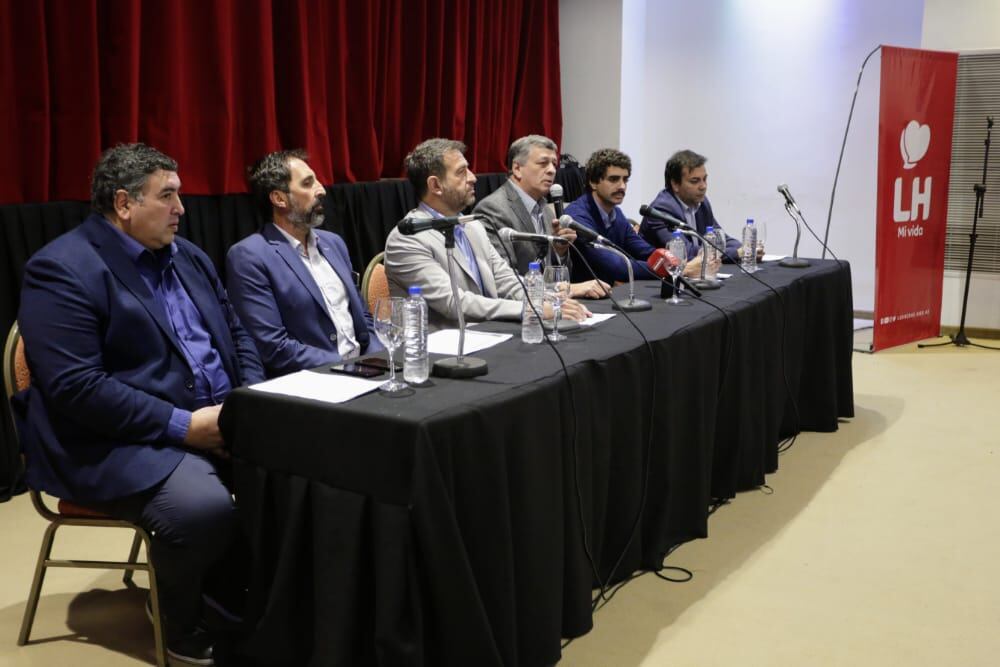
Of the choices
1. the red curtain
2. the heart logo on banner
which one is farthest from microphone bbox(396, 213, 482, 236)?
the heart logo on banner

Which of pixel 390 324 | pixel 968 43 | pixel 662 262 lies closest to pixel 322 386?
→ pixel 390 324

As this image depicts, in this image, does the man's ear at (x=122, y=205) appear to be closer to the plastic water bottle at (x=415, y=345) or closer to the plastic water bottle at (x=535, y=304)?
the plastic water bottle at (x=415, y=345)

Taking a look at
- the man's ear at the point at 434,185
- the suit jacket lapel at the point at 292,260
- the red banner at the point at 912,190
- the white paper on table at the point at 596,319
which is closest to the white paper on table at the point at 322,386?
the suit jacket lapel at the point at 292,260

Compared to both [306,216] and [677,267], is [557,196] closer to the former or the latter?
[677,267]

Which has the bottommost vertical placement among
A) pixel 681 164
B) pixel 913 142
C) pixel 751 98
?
pixel 681 164

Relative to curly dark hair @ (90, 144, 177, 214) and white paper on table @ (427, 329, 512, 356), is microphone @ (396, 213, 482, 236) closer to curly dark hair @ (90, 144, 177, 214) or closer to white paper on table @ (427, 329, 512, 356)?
white paper on table @ (427, 329, 512, 356)

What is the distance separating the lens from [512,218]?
3.55 m

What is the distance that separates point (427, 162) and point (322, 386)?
3.95 ft

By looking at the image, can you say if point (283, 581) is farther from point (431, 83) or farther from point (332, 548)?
point (431, 83)

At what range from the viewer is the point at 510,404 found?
1997mm

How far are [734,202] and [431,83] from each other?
2.72 meters

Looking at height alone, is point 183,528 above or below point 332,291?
below

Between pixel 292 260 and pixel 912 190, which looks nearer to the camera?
pixel 292 260

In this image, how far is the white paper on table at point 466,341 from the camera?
245 centimetres
